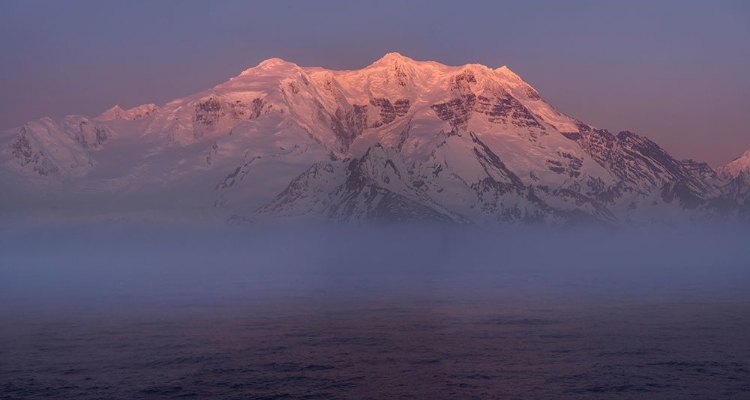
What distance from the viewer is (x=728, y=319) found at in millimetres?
155750

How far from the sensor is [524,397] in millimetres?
94375

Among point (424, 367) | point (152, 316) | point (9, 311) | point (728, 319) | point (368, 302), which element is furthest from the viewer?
point (368, 302)

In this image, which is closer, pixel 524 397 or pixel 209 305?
pixel 524 397

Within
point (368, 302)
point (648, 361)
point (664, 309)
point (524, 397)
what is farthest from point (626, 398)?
point (368, 302)

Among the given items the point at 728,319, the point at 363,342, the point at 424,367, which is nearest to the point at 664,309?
the point at 728,319

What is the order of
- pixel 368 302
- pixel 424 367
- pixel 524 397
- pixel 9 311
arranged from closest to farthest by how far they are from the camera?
pixel 524 397 → pixel 424 367 → pixel 9 311 → pixel 368 302

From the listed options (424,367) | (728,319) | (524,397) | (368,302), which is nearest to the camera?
(524,397)

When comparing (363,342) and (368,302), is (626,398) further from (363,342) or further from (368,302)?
(368,302)

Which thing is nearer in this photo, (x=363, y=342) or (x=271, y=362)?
(x=271, y=362)

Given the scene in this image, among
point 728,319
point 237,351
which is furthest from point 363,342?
point 728,319

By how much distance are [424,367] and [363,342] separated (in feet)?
68.5

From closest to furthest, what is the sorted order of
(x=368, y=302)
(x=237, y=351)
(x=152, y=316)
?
(x=237, y=351)
(x=152, y=316)
(x=368, y=302)

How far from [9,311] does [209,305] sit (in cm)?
3467

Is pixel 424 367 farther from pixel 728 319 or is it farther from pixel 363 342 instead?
pixel 728 319
